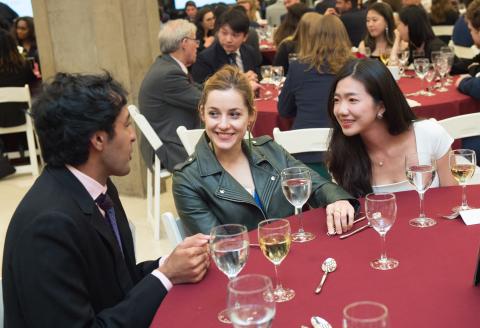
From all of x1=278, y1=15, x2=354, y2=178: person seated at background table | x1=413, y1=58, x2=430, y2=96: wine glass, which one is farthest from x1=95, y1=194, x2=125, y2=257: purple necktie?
x1=413, y1=58, x2=430, y2=96: wine glass

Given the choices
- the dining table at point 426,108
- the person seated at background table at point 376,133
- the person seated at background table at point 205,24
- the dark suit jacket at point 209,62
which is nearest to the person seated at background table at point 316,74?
the dining table at point 426,108

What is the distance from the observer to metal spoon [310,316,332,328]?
1.44 metres

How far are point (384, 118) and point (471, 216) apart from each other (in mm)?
753

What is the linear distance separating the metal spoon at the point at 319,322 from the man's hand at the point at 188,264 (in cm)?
42

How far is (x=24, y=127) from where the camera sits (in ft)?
20.5

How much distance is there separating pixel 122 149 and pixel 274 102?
9.91 feet

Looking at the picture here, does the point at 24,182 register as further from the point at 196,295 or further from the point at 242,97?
the point at 196,295

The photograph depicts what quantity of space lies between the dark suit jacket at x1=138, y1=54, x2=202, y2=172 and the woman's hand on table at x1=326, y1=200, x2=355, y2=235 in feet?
8.35

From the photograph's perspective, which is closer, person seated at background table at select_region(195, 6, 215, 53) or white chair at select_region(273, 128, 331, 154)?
white chair at select_region(273, 128, 331, 154)

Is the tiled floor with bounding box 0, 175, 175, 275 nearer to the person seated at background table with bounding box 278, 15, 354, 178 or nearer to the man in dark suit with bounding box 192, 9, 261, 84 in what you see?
the man in dark suit with bounding box 192, 9, 261, 84

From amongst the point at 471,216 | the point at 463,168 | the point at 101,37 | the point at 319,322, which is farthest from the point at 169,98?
the point at 319,322

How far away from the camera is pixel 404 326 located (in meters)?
1.43

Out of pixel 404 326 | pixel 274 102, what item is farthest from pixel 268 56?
pixel 404 326

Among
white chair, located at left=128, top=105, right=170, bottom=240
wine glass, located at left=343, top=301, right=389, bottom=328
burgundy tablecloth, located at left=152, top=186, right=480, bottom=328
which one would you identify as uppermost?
A: wine glass, located at left=343, top=301, right=389, bottom=328
